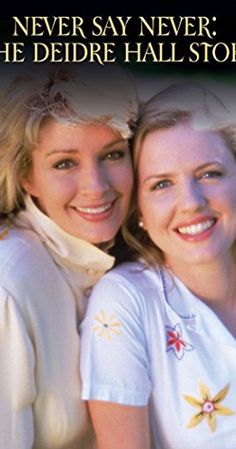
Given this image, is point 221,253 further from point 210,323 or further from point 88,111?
point 88,111

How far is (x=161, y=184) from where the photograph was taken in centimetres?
170

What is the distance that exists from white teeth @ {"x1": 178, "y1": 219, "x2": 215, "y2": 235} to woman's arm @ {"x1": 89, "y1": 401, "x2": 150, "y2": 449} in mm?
416

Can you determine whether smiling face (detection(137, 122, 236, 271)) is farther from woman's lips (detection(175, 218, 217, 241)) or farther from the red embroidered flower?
the red embroidered flower

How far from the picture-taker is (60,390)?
5.37 ft

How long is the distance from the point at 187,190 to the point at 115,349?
0.40m

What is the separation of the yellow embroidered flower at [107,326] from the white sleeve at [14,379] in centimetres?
17

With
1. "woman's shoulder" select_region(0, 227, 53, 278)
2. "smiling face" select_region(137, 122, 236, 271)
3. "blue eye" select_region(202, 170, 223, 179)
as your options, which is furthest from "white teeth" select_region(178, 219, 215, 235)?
"woman's shoulder" select_region(0, 227, 53, 278)

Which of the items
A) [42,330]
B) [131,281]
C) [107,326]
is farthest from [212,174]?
[42,330]

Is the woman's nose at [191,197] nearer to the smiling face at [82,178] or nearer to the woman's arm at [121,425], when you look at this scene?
the smiling face at [82,178]

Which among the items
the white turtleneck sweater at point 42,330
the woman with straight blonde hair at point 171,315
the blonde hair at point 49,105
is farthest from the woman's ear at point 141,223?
the blonde hair at point 49,105

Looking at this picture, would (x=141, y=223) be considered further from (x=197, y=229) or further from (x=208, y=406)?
(x=208, y=406)

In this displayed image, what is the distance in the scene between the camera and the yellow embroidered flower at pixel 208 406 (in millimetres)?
1654

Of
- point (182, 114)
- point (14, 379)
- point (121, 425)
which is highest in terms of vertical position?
point (182, 114)

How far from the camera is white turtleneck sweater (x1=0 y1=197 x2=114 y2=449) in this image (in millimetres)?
1562
